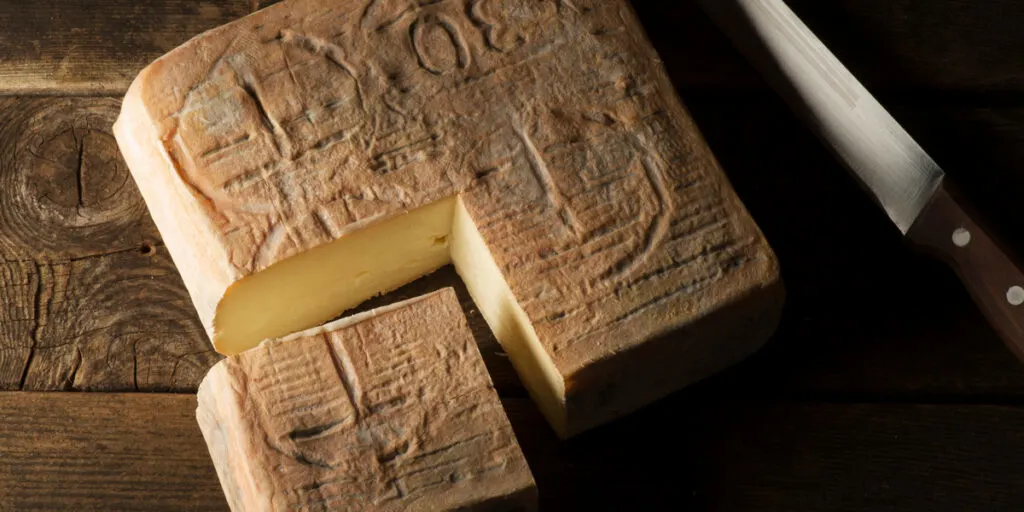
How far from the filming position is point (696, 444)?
8.99 ft

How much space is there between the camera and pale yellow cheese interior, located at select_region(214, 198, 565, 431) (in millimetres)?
2605

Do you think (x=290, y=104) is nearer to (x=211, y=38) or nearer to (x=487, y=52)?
(x=211, y=38)

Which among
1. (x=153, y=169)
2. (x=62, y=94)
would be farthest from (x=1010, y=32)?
Answer: (x=62, y=94)

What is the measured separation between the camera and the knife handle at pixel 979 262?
2623 mm

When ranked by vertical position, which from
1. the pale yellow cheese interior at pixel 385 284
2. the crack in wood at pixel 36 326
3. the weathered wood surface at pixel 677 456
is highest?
the crack in wood at pixel 36 326

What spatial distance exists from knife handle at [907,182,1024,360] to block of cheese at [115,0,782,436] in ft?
1.30

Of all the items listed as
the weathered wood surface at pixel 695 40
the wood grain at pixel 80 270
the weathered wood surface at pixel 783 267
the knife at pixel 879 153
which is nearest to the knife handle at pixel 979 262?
the knife at pixel 879 153

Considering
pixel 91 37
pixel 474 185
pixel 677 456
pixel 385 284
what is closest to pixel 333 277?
pixel 385 284

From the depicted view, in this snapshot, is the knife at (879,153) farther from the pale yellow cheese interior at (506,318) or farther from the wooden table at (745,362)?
the pale yellow cheese interior at (506,318)

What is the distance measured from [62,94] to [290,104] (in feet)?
2.54

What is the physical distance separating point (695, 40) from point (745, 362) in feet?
2.93

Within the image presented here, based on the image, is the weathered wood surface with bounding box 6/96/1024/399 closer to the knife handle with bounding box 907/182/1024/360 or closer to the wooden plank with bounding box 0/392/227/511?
the wooden plank with bounding box 0/392/227/511

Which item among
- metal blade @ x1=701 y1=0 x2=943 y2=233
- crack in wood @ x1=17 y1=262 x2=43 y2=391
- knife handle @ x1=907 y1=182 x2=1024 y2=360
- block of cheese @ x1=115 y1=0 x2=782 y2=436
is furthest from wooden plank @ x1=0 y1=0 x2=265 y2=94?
knife handle @ x1=907 y1=182 x2=1024 y2=360

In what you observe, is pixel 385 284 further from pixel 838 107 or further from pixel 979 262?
pixel 979 262
